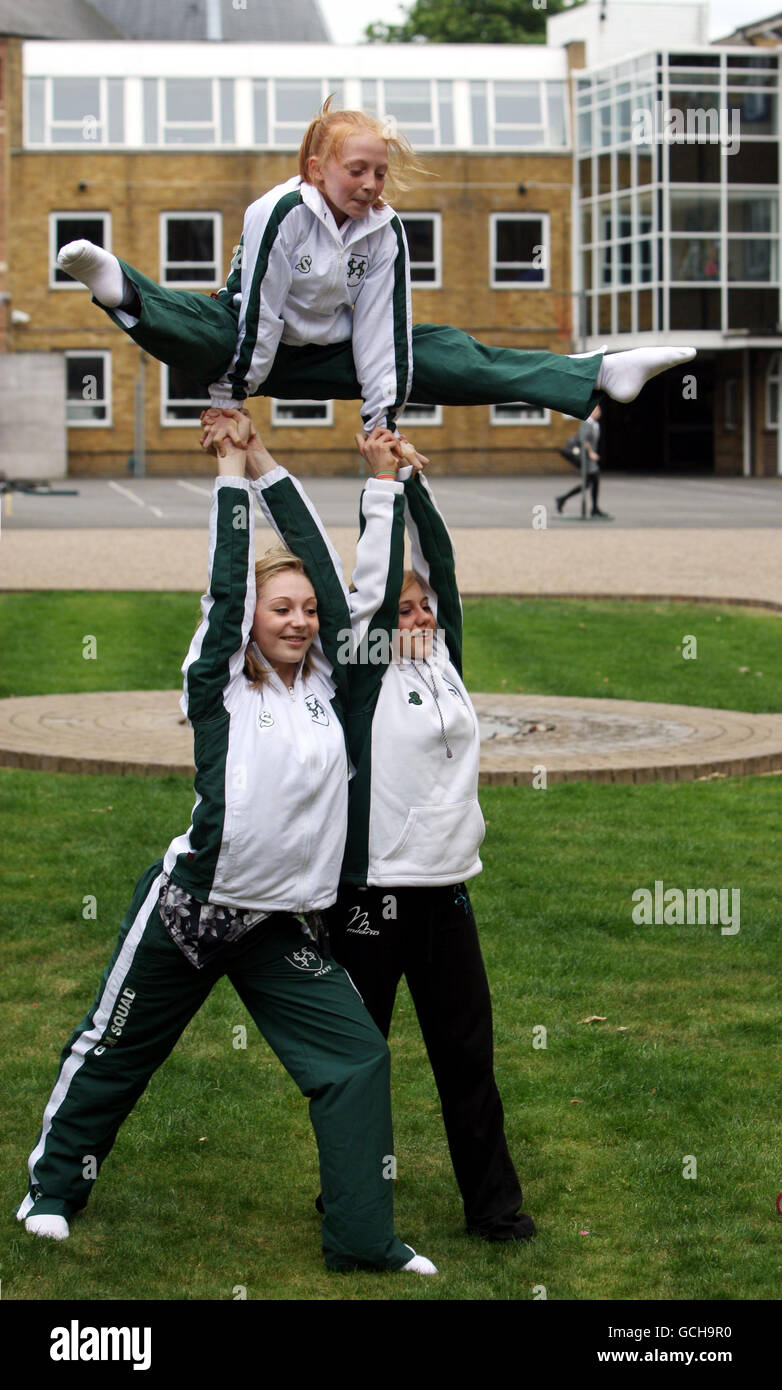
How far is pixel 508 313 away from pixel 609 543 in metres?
25.8

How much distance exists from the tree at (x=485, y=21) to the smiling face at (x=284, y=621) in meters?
63.9

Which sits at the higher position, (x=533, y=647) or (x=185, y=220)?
(x=185, y=220)

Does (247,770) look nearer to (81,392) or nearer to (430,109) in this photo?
(81,392)

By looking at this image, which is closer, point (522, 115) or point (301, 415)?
point (301, 415)

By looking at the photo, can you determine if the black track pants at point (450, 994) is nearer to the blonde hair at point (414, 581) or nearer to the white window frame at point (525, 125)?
the blonde hair at point (414, 581)

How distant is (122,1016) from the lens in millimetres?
4883

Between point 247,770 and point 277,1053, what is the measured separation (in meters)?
0.75

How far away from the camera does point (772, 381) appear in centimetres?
4722

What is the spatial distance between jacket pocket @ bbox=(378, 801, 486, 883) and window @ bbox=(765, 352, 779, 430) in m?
44.1

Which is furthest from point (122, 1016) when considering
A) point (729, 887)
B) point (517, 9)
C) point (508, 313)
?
point (517, 9)

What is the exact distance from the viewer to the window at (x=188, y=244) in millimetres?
48531

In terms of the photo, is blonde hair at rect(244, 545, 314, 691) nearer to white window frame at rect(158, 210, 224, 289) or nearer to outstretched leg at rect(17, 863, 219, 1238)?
outstretched leg at rect(17, 863, 219, 1238)

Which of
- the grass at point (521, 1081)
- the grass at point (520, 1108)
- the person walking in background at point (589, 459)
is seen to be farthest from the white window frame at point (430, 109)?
the grass at point (520, 1108)

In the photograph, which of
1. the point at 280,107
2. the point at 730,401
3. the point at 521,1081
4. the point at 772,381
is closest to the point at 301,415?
the point at 280,107
